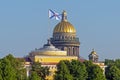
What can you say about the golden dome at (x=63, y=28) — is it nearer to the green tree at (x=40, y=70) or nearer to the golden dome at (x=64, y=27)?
the golden dome at (x=64, y=27)

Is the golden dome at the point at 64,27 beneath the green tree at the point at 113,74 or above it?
above

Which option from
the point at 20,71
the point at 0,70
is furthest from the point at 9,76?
the point at 20,71

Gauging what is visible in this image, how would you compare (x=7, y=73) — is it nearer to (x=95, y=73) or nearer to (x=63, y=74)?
(x=63, y=74)

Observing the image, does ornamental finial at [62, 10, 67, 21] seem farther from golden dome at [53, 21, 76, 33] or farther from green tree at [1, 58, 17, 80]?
green tree at [1, 58, 17, 80]

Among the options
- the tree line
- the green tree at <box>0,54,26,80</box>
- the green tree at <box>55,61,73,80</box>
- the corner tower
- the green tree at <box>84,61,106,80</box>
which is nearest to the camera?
the green tree at <box>0,54,26,80</box>

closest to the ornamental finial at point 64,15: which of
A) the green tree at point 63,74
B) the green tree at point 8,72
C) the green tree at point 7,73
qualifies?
the green tree at point 8,72

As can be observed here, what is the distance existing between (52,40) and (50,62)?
19.8 metres

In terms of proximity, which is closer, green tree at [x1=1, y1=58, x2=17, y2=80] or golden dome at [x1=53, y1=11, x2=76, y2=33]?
green tree at [x1=1, y1=58, x2=17, y2=80]

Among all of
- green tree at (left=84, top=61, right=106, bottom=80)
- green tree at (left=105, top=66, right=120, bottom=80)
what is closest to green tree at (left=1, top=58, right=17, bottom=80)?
green tree at (left=84, top=61, right=106, bottom=80)

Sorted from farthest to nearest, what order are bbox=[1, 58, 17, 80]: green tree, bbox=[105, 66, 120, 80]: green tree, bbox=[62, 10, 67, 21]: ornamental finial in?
bbox=[62, 10, 67, 21]: ornamental finial, bbox=[105, 66, 120, 80]: green tree, bbox=[1, 58, 17, 80]: green tree

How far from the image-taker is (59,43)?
466 ft

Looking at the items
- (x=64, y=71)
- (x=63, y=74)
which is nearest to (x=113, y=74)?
(x=64, y=71)

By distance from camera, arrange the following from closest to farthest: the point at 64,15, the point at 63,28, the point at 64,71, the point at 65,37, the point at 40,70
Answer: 1. the point at 64,71
2. the point at 40,70
3. the point at 63,28
4. the point at 65,37
5. the point at 64,15

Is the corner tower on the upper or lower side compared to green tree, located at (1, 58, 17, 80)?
upper
